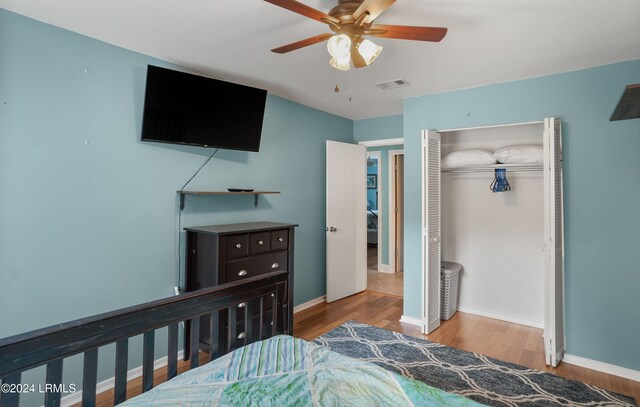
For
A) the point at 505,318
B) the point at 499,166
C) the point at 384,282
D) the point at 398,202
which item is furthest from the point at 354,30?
the point at 398,202

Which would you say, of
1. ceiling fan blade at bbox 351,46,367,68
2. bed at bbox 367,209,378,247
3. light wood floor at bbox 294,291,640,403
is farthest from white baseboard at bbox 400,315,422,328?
bed at bbox 367,209,378,247

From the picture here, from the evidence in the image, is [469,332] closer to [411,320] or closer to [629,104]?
[411,320]

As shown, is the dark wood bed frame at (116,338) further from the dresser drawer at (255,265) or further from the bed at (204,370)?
the dresser drawer at (255,265)

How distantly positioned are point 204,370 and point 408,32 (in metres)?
1.84

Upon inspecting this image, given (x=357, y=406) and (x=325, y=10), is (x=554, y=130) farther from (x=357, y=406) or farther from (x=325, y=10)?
(x=357, y=406)

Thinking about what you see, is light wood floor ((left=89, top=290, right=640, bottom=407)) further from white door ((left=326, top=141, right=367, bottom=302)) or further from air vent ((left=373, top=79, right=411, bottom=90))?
air vent ((left=373, top=79, right=411, bottom=90))

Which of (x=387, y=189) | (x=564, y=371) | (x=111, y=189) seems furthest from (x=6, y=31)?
(x=387, y=189)

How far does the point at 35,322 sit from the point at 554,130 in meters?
4.00

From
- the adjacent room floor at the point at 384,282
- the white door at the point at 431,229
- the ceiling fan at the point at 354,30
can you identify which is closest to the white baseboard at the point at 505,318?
the white door at the point at 431,229

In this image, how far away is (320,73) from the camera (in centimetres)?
295

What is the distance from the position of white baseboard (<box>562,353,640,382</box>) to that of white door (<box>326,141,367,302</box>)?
2.44m

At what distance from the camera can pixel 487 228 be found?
3.84m

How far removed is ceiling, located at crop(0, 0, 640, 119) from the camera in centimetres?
192

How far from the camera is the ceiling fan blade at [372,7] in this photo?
1451 mm
